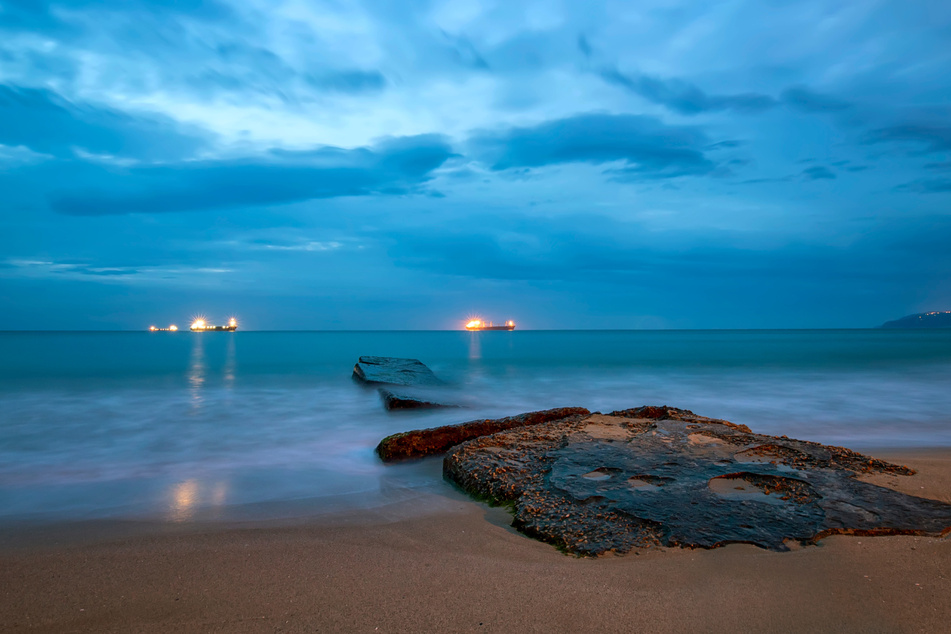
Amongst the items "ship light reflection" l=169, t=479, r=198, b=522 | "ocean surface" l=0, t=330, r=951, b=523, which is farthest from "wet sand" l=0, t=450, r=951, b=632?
"ocean surface" l=0, t=330, r=951, b=523

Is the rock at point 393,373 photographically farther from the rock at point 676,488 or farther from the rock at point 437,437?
the rock at point 676,488

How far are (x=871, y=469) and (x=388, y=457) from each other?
455 cm

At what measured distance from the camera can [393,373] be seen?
1593 cm

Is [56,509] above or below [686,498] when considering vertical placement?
below

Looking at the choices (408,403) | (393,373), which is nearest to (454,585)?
(408,403)

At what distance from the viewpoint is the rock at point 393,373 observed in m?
14.8

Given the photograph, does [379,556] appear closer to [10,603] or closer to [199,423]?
[10,603]

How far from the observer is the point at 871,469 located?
4.64m

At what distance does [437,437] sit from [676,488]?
2.89 m

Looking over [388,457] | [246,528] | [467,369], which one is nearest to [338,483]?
[388,457]

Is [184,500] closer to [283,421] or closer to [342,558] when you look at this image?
[342,558]

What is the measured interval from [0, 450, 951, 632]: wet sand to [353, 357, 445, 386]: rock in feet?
34.7

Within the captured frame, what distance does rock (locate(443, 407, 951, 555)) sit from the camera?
3.34 m

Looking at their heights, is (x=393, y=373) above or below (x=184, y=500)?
above
